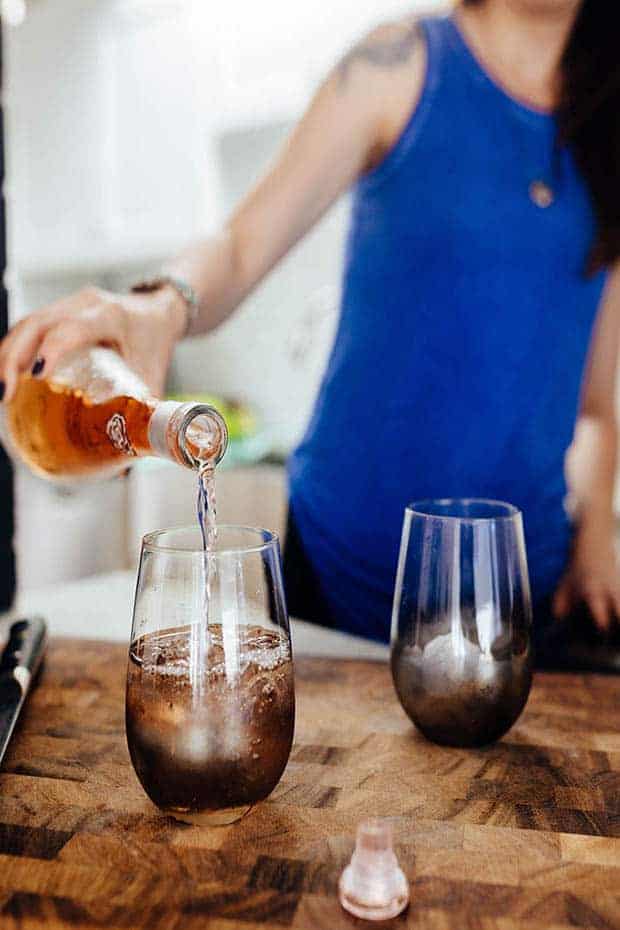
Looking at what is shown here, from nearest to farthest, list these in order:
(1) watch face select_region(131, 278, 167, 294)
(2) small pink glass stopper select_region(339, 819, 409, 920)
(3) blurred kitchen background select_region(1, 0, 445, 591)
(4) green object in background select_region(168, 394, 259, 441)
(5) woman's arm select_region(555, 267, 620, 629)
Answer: (2) small pink glass stopper select_region(339, 819, 409, 920), (1) watch face select_region(131, 278, 167, 294), (5) woman's arm select_region(555, 267, 620, 629), (3) blurred kitchen background select_region(1, 0, 445, 591), (4) green object in background select_region(168, 394, 259, 441)

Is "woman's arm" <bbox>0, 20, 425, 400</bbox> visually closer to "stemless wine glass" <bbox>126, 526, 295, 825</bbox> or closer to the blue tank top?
the blue tank top

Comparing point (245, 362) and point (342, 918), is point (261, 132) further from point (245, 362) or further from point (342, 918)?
point (342, 918)

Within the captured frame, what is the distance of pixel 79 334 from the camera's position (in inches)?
32.2

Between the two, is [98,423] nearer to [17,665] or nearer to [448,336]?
[17,665]

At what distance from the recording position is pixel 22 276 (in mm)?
3504

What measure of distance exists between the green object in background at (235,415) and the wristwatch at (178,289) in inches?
78.0

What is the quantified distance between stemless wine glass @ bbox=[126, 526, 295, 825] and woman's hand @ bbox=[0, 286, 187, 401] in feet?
0.95

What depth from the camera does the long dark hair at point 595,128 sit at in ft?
3.92

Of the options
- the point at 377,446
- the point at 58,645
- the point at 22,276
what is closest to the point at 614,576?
the point at 377,446

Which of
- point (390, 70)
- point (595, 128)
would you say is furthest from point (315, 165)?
point (595, 128)

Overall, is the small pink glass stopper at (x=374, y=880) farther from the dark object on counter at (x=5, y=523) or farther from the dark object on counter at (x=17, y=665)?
the dark object on counter at (x=5, y=523)

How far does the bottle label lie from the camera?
75 centimetres

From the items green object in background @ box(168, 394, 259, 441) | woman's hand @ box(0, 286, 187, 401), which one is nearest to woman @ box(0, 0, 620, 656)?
woman's hand @ box(0, 286, 187, 401)

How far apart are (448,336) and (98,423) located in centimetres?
54
